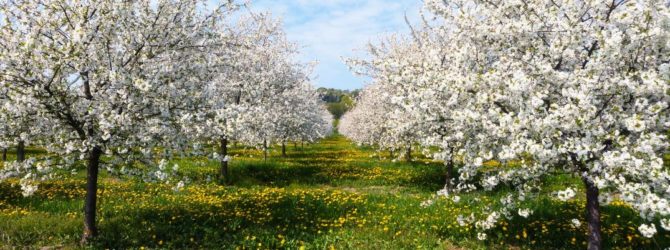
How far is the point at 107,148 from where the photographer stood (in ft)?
27.5

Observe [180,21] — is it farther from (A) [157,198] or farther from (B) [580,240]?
(B) [580,240]

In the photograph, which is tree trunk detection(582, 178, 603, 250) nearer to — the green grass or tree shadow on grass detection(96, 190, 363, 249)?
the green grass

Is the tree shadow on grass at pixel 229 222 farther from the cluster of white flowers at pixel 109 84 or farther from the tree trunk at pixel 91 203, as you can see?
the cluster of white flowers at pixel 109 84

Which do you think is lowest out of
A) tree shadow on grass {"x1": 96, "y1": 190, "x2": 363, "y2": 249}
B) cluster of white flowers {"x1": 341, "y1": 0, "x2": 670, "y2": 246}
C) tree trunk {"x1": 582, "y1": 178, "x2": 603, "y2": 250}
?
tree shadow on grass {"x1": 96, "y1": 190, "x2": 363, "y2": 249}

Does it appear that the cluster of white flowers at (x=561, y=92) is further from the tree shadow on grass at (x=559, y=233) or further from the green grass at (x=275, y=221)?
the green grass at (x=275, y=221)

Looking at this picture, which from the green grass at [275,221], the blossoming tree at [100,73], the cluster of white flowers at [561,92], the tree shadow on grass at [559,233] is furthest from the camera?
the green grass at [275,221]

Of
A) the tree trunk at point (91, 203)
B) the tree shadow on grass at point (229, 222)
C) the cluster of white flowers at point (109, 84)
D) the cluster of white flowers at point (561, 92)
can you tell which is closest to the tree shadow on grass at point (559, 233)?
the cluster of white flowers at point (561, 92)

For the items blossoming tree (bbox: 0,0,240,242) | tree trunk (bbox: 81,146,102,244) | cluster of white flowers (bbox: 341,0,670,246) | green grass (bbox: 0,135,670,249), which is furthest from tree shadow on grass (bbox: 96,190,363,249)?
cluster of white flowers (bbox: 341,0,670,246)

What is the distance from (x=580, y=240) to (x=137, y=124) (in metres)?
9.58

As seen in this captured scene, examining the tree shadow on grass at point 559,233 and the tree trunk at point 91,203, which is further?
the tree trunk at point 91,203

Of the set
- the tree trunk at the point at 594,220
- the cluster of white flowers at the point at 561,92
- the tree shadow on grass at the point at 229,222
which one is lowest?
the tree shadow on grass at the point at 229,222

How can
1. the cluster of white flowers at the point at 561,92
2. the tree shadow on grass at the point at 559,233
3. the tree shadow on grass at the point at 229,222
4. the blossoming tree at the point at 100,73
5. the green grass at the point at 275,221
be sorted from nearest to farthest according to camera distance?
1. the cluster of white flowers at the point at 561,92
2. the blossoming tree at the point at 100,73
3. the tree shadow on grass at the point at 559,233
4. the green grass at the point at 275,221
5. the tree shadow on grass at the point at 229,222

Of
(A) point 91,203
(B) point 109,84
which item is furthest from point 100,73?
(A) point 91,203

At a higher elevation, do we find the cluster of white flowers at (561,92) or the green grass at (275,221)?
the cluster of white flowers at (561,92)
